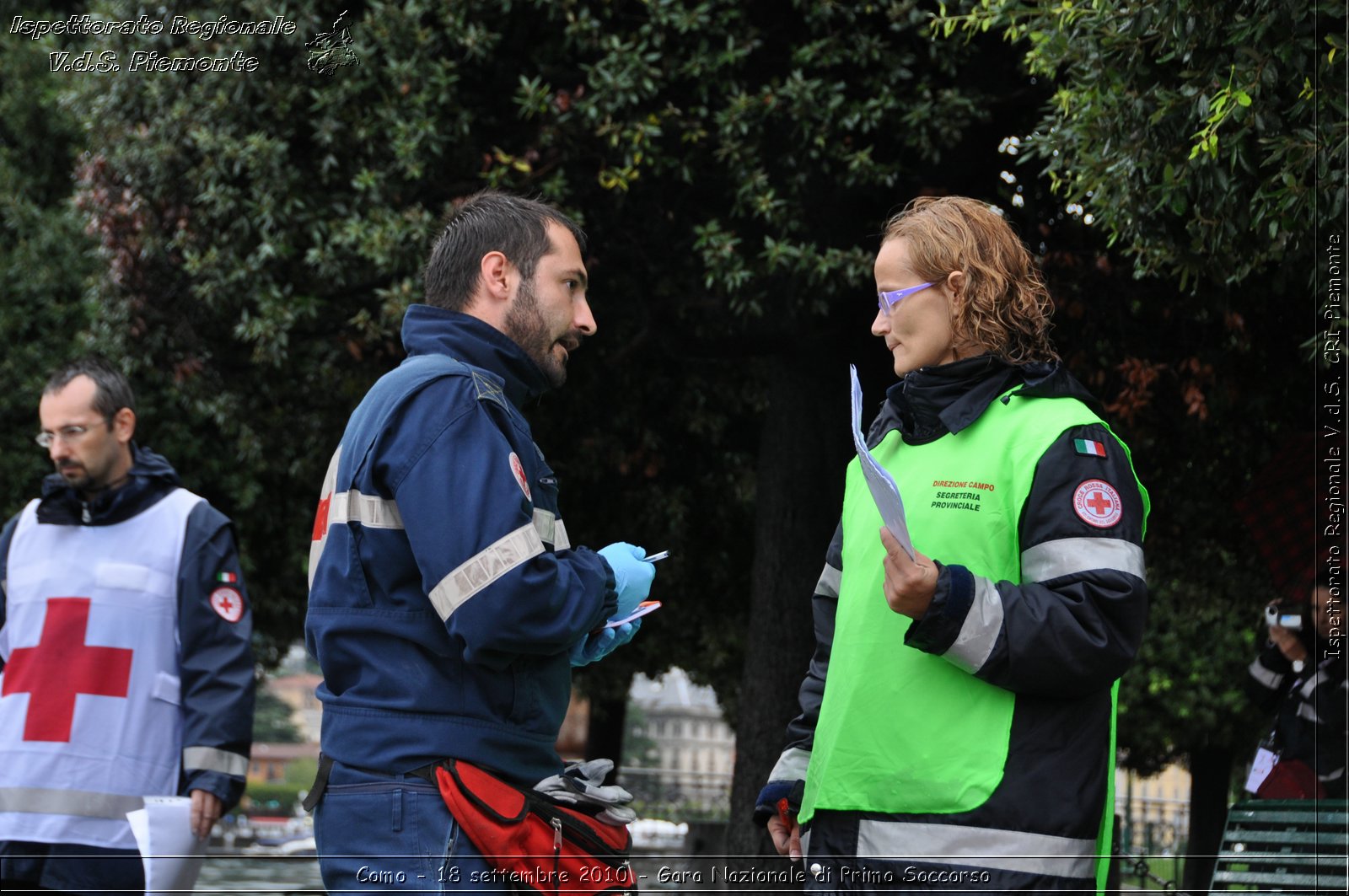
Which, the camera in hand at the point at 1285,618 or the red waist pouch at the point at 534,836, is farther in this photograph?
the camera in hand at the point at 1285,618

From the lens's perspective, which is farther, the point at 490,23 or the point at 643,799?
the point at 643,799

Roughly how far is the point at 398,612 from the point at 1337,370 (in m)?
4.25

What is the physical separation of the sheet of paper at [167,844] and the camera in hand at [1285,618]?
16.8 ft

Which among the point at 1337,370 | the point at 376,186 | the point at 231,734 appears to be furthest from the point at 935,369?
the point at 376,186

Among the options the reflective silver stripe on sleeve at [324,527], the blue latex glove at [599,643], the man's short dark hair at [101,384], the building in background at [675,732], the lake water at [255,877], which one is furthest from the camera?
the building in background at [675,732]

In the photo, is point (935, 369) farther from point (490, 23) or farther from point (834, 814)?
point (490, 23)

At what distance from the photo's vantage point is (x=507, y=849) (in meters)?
2.57

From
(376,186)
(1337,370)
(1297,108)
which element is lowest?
(1337,370)

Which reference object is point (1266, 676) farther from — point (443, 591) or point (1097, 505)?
point (443, 591)

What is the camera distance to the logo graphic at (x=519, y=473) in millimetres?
2662

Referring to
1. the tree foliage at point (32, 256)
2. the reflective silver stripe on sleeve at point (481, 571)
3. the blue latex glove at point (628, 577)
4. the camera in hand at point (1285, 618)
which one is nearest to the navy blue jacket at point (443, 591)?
the reflective silver stripe on sleeve at point (481, 571)

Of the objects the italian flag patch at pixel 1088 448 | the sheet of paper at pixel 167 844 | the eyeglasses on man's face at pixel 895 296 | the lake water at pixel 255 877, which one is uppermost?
the eyeglasses on man's face at pixel 895 296

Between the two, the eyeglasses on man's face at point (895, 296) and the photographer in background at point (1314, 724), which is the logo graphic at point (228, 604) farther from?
the photographer in background at point (1314, 724)

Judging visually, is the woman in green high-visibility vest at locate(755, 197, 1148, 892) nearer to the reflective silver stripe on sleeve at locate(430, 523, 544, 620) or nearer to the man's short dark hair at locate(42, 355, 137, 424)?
the reflective silver stripe on sleeve at locate(430, 523, 544, 620)
